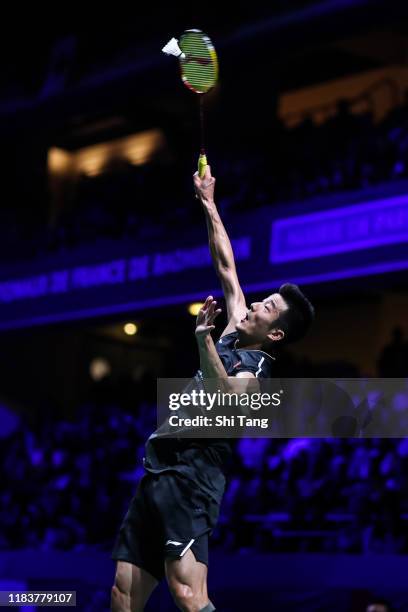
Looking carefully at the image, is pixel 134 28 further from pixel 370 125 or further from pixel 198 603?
pixel 198 603

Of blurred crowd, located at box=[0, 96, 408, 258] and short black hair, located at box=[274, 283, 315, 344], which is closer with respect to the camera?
short black hair, located at box=[274, 283, 315, 344]

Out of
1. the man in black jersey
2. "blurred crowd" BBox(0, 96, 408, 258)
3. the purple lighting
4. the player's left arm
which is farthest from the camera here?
"blurred crowd" BBox(0, 96, 408, 258)

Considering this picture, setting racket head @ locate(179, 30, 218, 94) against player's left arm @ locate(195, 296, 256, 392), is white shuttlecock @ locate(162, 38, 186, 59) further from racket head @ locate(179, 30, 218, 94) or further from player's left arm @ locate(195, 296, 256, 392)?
player's left arm @ locate(195, 296, 256, 392)

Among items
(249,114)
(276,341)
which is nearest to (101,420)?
(249,114)

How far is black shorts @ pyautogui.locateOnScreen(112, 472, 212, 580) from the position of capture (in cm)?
457

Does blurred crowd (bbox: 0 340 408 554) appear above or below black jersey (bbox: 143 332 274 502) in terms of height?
below

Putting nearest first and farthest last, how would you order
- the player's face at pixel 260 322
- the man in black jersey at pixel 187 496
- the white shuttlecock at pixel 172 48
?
the man in black jersey at pixel 187 496, the player's face at pixel 260 322, the white shuttlecock at pixel 172 48

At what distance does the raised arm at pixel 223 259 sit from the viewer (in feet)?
16.9

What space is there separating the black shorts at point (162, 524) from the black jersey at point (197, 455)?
0.04 meters

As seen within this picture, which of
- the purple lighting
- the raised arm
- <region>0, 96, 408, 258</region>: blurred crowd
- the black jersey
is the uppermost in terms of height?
<region>0, 96, 408, 258</region>: blurred crowd

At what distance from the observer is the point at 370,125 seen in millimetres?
11422

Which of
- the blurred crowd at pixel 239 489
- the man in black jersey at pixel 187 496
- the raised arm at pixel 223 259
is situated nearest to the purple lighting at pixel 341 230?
the blurred crowd at pixel 239 489
